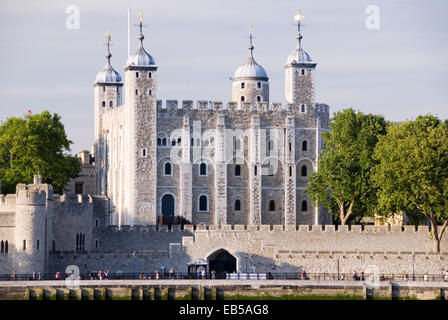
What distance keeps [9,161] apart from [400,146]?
96.3 feet

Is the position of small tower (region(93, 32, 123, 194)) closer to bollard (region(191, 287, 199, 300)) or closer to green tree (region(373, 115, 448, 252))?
green tree (region(373, 115, 448, 252))

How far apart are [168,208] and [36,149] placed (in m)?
10.4

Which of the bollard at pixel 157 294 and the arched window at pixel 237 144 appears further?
the arched window at pixel 237 144

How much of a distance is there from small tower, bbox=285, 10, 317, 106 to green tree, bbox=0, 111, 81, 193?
1699 cm

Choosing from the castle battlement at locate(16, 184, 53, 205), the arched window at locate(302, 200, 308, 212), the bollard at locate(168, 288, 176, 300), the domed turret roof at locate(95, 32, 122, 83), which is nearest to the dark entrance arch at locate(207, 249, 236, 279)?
the bollard at locate(168, 288, 176, 300)

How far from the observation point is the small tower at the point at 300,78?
124 m

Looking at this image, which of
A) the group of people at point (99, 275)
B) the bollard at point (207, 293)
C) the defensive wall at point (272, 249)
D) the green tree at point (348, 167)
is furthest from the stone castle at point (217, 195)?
the bollard at point (207, 293)

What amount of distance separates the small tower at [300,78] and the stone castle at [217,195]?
0.24ft

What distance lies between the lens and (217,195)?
12238cm

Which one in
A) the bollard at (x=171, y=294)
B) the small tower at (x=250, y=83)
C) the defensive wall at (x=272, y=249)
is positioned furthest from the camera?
the small tower at (x=250, y=83)

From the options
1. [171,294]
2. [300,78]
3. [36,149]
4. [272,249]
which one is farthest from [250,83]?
[171,294]

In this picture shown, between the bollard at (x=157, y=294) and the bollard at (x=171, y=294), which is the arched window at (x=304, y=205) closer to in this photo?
the bollard at (x=171, y=294)
